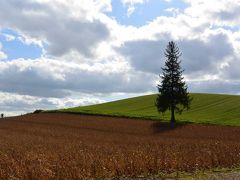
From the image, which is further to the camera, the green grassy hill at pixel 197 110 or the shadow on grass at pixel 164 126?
the green grassy hill at pixel 197 110

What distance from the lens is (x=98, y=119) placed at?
67938mm

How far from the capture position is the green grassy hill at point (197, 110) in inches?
2709

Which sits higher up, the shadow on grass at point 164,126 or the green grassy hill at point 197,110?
the green grassy hill at point 197,110

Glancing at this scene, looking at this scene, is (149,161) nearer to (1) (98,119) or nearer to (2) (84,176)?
(2) (84,176)

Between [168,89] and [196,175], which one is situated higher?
[168,89]

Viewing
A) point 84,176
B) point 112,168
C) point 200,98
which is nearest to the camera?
point 84,176

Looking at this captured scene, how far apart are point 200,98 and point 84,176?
276ft

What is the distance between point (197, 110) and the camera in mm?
81750

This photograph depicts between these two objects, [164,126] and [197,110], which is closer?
Result: [164,126]

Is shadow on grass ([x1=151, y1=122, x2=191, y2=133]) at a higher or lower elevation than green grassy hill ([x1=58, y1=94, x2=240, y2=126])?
lower

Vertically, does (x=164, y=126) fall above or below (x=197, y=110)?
below

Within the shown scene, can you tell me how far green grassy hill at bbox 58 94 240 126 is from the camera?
6882 cm

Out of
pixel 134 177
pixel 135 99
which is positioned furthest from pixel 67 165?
pixel 135 99

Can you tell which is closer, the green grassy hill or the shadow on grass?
the shadow on grass
